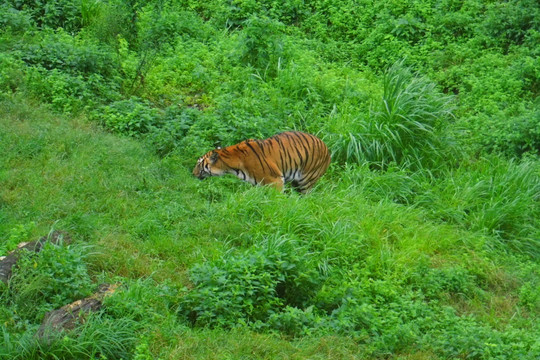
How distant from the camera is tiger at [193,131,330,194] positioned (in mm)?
8156

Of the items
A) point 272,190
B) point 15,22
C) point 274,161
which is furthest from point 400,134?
point 15,22

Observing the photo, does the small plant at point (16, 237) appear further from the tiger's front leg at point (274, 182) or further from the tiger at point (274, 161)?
the tiger's front leg at point (274, 182)

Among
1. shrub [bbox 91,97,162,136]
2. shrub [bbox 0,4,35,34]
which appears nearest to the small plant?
shrub [bbox 91,97,162,136]

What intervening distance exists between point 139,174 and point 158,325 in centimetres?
286

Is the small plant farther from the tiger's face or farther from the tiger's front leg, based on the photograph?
the tiger's front leg

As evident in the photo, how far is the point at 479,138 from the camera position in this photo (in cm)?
1002

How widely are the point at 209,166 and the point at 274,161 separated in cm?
76

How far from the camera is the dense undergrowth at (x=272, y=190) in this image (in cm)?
560

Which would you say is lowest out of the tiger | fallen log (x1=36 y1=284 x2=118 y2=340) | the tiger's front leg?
fallen log (x1=36 y1=284 x2=118 y2=340)

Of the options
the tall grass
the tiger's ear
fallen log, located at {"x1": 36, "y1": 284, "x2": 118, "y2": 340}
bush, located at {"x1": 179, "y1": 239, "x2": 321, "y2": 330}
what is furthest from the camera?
the tall grass

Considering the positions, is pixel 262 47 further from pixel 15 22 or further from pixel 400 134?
pixel 15 22

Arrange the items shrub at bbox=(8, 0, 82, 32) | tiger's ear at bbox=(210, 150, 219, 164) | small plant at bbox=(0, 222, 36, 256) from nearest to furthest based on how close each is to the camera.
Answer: small plant at bbox=(0, 222, 36, 256)
tiger's ear at bbox=(210, 150, 219, 164)
shrub at bbox=(8, 0, 82, 32)

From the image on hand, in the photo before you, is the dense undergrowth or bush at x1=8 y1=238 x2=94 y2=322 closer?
bush at x1=8 y1=238 x2=94 y2=322

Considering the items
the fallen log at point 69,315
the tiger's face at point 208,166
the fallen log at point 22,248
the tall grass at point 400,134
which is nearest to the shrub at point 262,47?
the tall grass at point 400,134
